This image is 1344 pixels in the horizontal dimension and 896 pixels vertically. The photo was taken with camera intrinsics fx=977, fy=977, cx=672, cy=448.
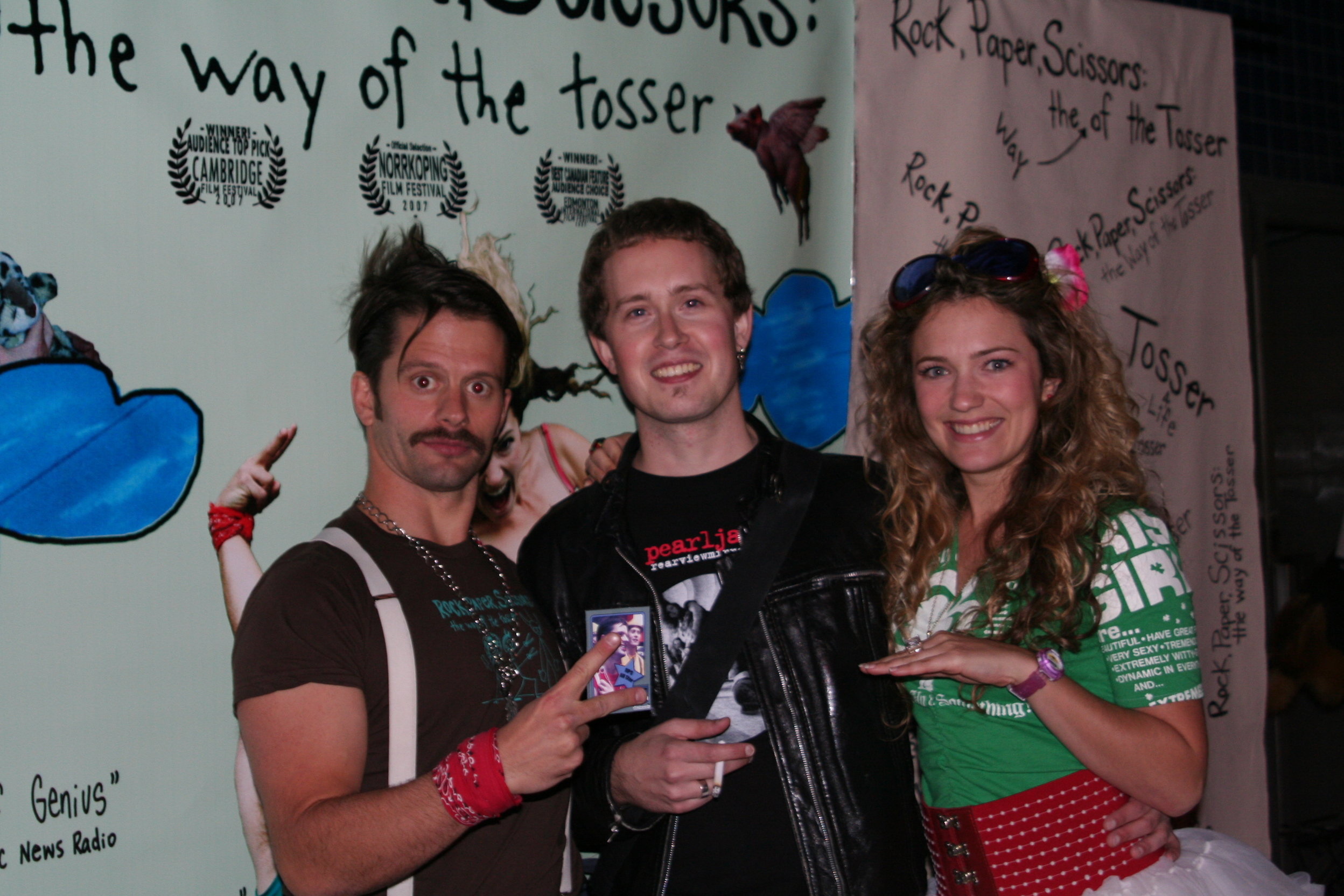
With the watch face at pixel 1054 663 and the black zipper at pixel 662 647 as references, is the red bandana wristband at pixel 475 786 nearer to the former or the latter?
the black zipper at pixel 662 647

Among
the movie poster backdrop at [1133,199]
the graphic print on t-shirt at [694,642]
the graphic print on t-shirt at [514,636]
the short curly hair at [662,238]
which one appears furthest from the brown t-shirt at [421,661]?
the movie poster backdrop at [1133,199]

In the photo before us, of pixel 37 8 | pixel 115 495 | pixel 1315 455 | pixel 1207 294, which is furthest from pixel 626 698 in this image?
pixel 1315 455

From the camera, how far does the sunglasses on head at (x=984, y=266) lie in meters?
2.03

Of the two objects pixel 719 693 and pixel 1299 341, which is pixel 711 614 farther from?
pixel 1299 341

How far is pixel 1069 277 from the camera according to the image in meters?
2.11

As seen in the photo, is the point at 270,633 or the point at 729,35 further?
the point at 729,35

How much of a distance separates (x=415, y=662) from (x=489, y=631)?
0.60 feet

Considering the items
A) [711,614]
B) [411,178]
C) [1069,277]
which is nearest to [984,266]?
[1069,277]

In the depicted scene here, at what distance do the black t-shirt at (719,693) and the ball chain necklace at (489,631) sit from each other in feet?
1.05

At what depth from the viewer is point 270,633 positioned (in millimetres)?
1759

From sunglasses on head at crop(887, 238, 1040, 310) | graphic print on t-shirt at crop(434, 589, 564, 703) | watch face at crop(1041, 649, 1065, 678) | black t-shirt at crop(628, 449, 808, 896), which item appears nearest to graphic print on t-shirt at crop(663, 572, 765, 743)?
black t-shirt at crop(628, 449, 808, 896)

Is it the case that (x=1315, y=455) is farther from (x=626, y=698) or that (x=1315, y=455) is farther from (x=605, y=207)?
(x=626, y=698)

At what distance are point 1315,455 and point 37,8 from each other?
15.2 ft

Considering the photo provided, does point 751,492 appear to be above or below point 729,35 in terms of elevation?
below
